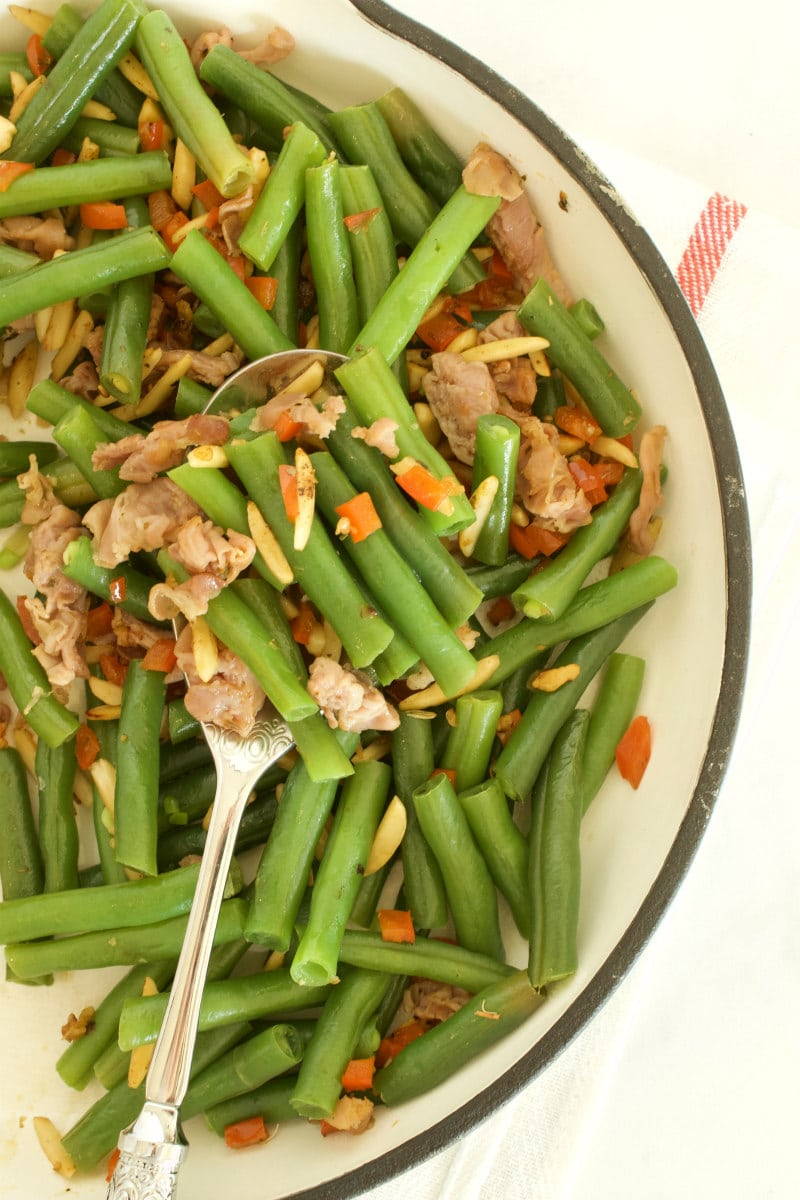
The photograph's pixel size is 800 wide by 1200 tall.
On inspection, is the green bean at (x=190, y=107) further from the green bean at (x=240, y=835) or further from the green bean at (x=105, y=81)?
the green bean at (x=240, y=835)

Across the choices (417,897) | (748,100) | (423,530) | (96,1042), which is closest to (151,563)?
(423,530)

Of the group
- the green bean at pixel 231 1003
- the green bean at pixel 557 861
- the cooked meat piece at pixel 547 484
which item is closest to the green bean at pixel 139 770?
the green bean at pixel 231 1003

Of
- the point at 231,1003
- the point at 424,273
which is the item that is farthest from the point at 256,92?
the point at 231,1003

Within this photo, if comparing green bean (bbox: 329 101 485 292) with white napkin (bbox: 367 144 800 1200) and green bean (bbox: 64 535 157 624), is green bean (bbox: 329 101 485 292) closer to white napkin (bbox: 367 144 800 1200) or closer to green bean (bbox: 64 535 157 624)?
white napkin (bbox: 367 144 800 1200)

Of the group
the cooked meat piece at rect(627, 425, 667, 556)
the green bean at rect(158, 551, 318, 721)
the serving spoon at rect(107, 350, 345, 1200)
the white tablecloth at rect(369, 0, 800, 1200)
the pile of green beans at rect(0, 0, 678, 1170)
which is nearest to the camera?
the serving spoon at rect(107, 350, 345, 1200)

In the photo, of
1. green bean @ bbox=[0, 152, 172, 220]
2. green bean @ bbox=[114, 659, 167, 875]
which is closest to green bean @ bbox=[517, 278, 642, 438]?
green bean @ bbox=[0, 152, 172, 220]
